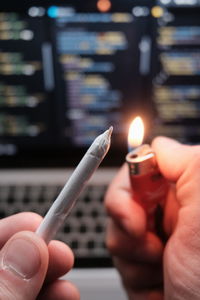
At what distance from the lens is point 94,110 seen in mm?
593

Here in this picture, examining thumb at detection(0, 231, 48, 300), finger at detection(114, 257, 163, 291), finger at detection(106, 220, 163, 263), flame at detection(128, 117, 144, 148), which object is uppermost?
flame at detection(128, 117, 144, 148)

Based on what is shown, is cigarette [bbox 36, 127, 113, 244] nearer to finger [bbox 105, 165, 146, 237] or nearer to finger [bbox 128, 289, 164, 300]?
finger [bbox 105, 165, 146, 237]

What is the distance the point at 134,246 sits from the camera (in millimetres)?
466

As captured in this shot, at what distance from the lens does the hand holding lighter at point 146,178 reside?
0.36m

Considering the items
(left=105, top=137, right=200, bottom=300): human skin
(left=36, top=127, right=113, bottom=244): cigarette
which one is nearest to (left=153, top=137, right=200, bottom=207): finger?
(left=105, top=137, right=200, bottom=300): human skin

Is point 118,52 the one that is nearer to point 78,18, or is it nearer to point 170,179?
point 78,18

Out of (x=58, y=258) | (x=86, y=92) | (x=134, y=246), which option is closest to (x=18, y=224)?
(x=58, y=258)

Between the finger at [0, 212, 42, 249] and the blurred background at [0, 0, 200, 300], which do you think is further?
the blurred background at [0, 0, 200, 300]

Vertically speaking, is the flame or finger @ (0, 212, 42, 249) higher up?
the flame

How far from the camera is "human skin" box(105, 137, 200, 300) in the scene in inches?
14.3

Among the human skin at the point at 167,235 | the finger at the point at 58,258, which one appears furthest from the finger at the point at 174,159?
the finger at the point at 58,258

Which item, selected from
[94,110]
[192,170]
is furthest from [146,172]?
[94,110]

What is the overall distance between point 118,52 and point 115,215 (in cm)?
26

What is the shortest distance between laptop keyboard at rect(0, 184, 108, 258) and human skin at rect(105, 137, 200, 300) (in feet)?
0.17
